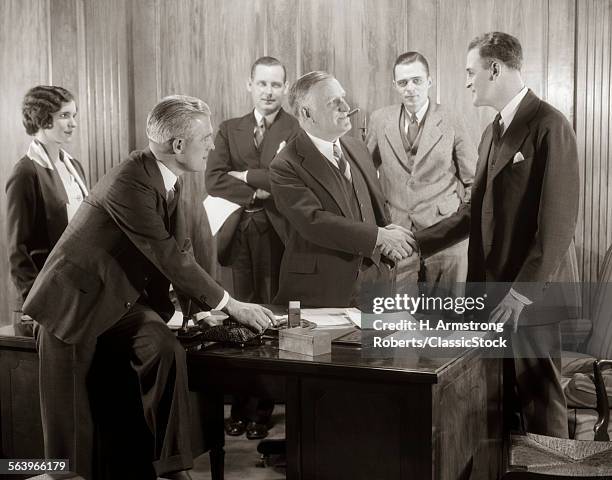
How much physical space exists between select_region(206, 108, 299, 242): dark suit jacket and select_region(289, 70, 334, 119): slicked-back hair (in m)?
0.06

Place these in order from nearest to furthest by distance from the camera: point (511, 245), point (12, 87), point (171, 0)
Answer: point (511, 245), point (171, 0), point (12, 87)

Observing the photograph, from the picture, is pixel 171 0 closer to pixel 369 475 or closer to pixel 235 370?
pixel 235 370

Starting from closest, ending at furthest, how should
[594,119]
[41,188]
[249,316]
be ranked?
[249,316]
[594,119]
[41,188]

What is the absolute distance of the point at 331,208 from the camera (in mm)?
4129

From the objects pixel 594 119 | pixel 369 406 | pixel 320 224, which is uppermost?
pixel 594 119

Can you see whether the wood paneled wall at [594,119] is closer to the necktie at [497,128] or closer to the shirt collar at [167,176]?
the necktie at [497,128]

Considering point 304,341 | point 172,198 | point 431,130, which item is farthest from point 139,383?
point 431,130

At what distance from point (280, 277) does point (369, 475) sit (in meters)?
1.93

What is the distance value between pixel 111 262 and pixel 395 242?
68.9 inches

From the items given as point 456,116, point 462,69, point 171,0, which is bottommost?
point 456,116

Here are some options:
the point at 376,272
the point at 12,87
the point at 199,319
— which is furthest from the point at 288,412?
the point at 12,87

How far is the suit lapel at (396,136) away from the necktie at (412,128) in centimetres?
5

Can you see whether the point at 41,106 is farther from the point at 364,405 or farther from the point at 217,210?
the point at 364,405

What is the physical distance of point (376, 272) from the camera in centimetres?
405
